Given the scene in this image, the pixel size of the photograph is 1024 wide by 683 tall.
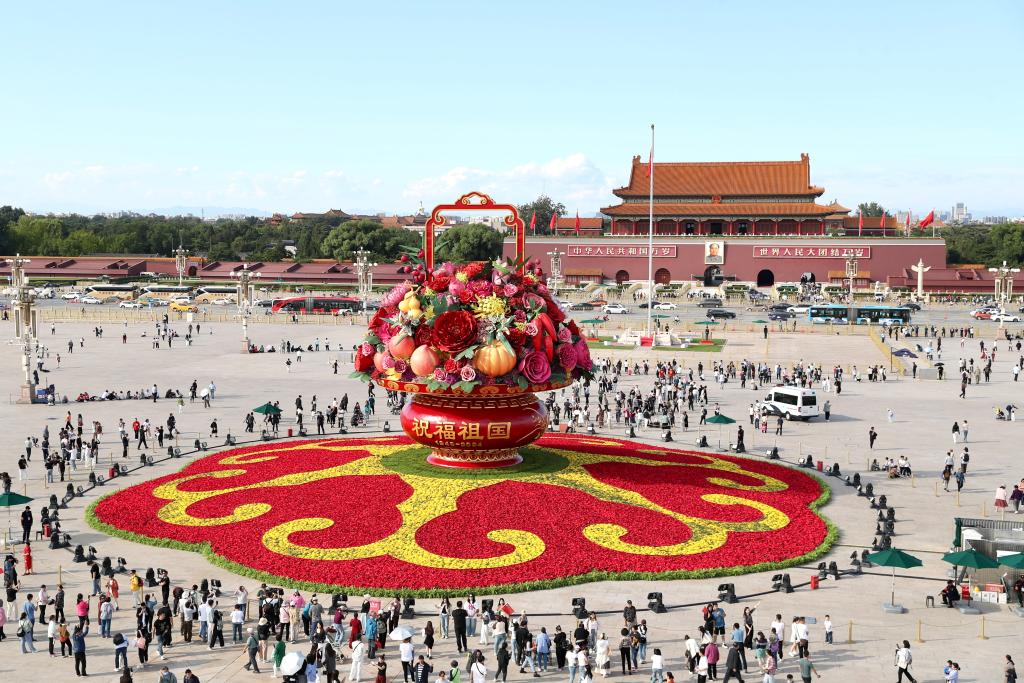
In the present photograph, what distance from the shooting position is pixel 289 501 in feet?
92.1

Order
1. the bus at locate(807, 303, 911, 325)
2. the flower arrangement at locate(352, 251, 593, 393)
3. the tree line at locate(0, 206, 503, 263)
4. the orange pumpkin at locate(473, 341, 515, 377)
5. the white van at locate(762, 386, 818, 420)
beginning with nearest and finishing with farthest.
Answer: the orange pumpkin at locate(473, 341, 515, 377)
the flower arrangement at locate(352, 251, 593, 393)
the white van at locate(762, 386, 818, 420)
the bus at locate(807, 303, 911, 325)
the tree line at locate(0, 206, 503, 263)

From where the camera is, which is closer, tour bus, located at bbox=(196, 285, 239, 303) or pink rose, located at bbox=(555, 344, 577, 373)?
pink rose, located at bbox=(555, 344, 577, 373)

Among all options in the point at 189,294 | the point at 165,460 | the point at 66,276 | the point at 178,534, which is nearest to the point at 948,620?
the point at 178,534

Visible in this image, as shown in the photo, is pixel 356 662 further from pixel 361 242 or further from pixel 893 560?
pixel 361 242

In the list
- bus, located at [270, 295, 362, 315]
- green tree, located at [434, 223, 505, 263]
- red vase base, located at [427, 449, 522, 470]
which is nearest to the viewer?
red vase base, located at [427, 449, 522, 470]

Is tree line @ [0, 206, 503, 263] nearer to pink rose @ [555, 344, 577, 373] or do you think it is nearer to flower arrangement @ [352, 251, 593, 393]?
flower arrangement @ [352, 251, 593, 393]

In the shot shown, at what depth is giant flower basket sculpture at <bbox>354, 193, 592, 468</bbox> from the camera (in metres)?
27.5

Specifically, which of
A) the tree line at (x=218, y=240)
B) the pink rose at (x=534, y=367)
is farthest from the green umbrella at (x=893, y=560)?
the tree line at (x=218, y=240)

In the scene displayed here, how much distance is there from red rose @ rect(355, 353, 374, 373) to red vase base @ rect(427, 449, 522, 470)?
3.39 m

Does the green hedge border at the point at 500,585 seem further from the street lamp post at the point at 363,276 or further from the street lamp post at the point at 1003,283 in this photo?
the street lamp post at the point at 1003,283

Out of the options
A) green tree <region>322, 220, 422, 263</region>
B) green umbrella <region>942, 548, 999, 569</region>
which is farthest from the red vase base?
green tree <region>322, 220, 422, 263</region>

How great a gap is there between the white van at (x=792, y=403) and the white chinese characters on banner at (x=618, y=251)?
3477 inches

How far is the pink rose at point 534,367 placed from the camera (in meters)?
27.6

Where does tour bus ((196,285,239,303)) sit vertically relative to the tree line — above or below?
below
